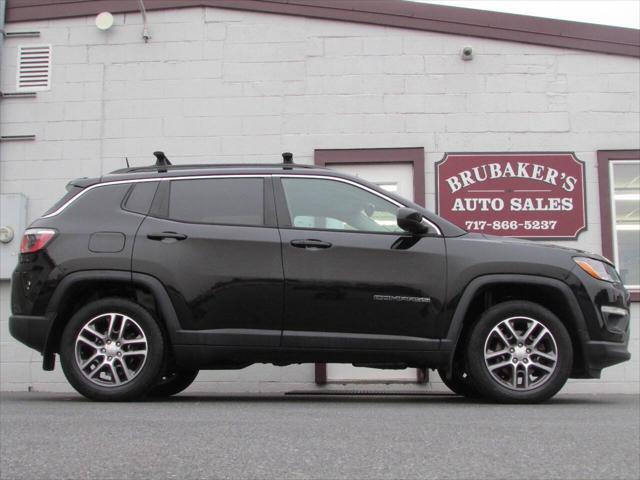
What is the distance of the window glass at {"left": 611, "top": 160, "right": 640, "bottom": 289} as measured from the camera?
32.7ft

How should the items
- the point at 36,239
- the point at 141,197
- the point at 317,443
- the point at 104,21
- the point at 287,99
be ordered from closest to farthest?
the point at 317,443, the point at 36,239, the point at 141,197, the point at 287,99, the point at 104,21

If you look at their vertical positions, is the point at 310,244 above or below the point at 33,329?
above

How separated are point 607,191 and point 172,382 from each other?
19.1 feet

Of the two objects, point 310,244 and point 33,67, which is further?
point 33,67

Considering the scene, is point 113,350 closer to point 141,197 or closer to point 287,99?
point 141,197

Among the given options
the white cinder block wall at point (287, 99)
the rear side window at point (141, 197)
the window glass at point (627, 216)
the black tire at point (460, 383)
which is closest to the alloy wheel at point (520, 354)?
the black tire at point (460, 383)

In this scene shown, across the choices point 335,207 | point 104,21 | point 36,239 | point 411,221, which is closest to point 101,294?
point 36,239

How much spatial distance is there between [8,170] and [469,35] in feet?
19.5

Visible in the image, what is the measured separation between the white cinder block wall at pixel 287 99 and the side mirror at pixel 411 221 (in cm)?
400

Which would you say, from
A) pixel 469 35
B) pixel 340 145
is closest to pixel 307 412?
pixel 340 145

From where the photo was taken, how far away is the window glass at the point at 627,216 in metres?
9.97

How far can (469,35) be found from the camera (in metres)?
10.3

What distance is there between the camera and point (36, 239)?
6254 mm

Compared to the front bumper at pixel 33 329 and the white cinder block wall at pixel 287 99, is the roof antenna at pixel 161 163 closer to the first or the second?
the front bumper at pixel 33 329
